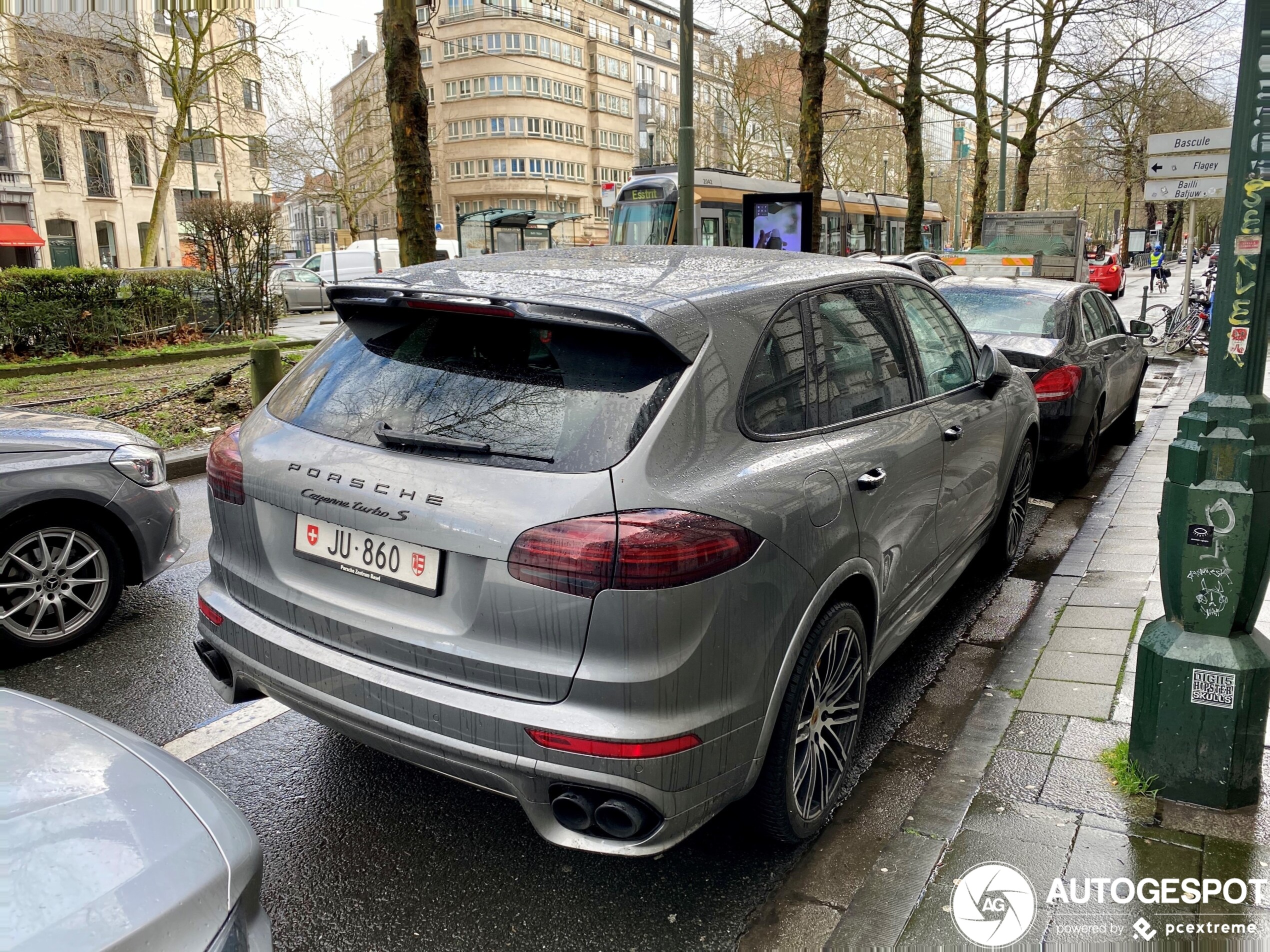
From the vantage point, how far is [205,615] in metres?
3.19

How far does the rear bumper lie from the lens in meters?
2.39

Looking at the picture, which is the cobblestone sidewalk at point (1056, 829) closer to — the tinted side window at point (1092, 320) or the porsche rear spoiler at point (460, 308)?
the porsche rear spoiler at point (460, 308)

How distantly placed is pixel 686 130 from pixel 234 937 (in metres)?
12.5

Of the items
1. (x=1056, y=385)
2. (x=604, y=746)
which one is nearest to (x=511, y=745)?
(x=604, y=746)

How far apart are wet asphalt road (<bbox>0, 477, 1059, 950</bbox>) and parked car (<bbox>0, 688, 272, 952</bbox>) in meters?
0.84

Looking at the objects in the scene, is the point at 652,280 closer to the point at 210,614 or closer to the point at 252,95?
the point at 210,614

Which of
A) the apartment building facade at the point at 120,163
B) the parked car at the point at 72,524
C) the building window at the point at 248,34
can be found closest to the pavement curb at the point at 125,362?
the parked car at the point at 72,524

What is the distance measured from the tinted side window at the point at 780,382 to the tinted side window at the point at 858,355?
0.12 m

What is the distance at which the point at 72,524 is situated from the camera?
4.55 metres

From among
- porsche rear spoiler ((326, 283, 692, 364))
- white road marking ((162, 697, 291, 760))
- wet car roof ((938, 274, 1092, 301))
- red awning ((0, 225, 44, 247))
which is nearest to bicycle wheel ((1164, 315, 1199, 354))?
wet car roof ((938, 274, 1092, 301))

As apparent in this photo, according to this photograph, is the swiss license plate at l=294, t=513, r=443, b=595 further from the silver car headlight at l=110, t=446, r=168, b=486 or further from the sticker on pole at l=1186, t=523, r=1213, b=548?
the silver car headlight at l=110, t=446, r=168, b=486

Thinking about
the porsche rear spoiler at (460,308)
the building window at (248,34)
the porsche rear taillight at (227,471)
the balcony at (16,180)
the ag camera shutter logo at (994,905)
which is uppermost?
the building window at (248,34)

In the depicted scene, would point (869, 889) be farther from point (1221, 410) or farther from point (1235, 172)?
point (1235, 172)

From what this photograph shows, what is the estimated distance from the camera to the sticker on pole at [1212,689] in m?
2.97
